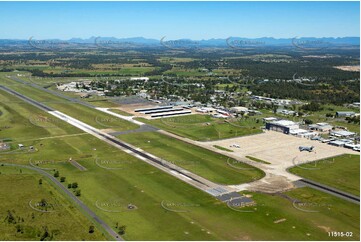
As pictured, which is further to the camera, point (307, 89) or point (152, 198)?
point (307, 89)

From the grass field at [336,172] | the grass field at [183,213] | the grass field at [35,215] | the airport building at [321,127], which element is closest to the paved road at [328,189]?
the grass field at [336,172]

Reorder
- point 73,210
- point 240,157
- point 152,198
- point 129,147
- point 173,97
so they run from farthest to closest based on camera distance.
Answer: point 173,97 → point 129,147 → point 240,157 → point 152,198 → point 73,210

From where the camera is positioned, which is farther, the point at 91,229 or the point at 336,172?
the point at 336,172

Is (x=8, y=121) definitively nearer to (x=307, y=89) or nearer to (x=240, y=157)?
(x=240, y=157)

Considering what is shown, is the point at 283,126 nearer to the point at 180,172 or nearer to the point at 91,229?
the point at 180,172

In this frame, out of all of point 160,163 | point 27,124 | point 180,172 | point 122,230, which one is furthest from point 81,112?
point 122,230

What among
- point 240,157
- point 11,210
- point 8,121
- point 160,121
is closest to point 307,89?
point 160,121

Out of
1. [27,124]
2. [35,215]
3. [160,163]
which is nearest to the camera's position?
[35,215]

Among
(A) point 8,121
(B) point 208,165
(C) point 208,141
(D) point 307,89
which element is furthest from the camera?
(D) point 307,89
